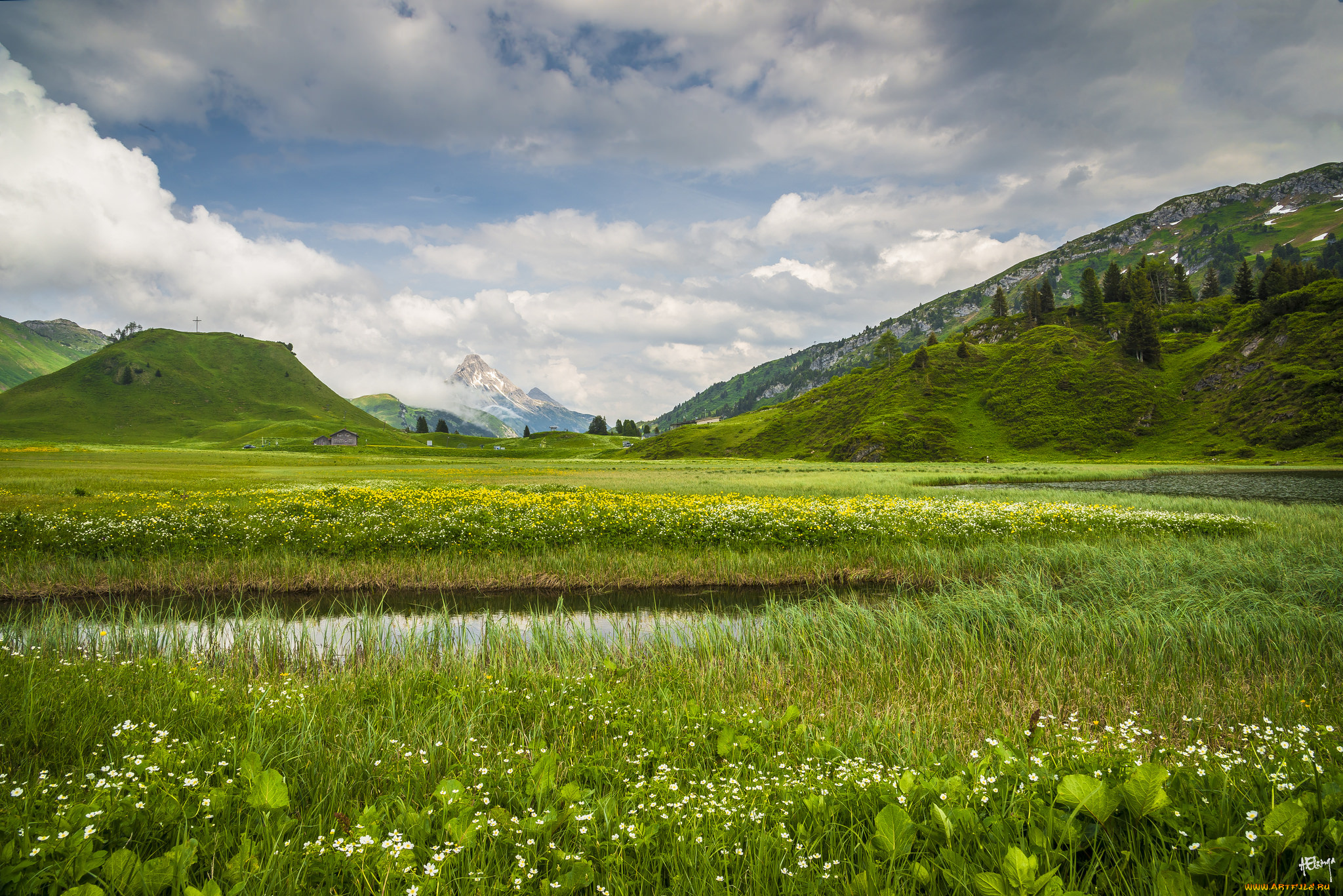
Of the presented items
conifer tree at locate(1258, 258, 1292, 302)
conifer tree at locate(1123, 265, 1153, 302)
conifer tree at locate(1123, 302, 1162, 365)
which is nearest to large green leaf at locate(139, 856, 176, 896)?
conifer tree at locate(1123, 302, 1162, 365)

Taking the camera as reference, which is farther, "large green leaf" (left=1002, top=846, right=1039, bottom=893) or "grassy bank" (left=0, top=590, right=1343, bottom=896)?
"grassy bank" (left=0, top=590, right=1343, bottom=896)

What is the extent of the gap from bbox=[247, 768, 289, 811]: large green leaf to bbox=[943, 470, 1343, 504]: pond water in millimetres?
43135

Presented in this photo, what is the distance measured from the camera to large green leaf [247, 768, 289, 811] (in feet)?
10.4

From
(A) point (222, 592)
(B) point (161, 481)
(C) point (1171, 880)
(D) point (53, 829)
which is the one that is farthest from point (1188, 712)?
(B) point (161, 481)

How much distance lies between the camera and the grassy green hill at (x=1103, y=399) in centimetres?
9800

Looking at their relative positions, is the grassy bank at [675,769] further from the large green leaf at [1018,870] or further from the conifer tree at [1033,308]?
the conifer tree at [1033,308]

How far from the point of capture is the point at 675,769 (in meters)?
3.94

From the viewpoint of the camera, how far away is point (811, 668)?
24.0ft

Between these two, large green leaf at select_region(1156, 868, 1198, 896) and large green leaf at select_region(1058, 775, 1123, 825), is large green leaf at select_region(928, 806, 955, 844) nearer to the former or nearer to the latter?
large green leaf at select_region(1058, 775, 1123, 825)

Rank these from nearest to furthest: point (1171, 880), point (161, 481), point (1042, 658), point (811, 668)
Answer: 1. point (1171, 880)
2. point (811, 668)
3. point (1042, 658)
4. point (161, 481)

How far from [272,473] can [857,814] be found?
56812mm

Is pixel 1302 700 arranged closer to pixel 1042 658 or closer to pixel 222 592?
pixel 1042 658

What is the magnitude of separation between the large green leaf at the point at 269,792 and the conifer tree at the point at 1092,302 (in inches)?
8000

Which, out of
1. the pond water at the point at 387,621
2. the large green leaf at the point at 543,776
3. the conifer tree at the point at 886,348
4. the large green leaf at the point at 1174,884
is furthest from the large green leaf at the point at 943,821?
the conifer tree at the point at 886,348
